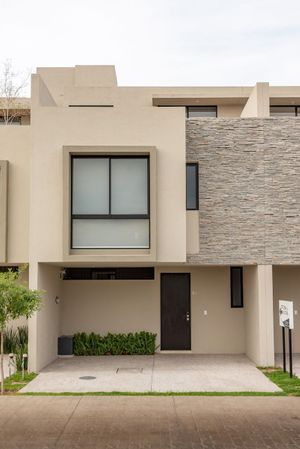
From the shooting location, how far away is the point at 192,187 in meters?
17.2

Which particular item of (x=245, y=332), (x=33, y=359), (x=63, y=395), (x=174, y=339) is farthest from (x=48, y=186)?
(x=245, y=332)

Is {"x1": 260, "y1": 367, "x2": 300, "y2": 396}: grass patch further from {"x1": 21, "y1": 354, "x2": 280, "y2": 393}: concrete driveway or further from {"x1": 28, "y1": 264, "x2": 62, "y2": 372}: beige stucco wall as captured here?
{"x1": 28, "y1": 264, "x2": 62, "y2": 372}: beige stucco wall

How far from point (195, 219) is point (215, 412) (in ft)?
22.4

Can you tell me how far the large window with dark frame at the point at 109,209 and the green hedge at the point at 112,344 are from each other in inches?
182

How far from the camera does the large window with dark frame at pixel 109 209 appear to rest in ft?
51.4

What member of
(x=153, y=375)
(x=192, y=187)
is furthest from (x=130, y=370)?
(x=192, y=187)

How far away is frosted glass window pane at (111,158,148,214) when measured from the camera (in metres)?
15.7

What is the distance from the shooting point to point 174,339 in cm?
1936

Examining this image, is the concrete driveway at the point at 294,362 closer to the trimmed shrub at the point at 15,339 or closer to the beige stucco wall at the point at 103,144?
the beige stucco wall at the point at 103,144

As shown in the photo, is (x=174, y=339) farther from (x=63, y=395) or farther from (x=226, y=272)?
(x=63, y=395)

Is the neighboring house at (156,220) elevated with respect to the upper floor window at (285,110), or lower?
lower

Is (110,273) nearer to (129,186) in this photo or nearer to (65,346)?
(65,346)

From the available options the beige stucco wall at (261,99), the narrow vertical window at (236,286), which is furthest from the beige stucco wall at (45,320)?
the beige stucco wall at (261,99)

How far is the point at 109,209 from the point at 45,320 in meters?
3.98
